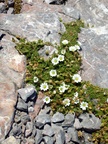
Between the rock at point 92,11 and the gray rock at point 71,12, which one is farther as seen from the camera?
the rock at point 92,11

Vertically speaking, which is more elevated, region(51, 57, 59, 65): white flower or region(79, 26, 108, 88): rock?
region(51, 57, 59, 65): white flower

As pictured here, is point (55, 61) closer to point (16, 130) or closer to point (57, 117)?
point (57, 117)

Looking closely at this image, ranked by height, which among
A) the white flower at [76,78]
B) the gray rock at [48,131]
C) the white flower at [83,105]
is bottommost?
the gray rock at [48,131]

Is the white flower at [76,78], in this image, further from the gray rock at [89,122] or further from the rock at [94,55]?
the gray rock at [89,122]

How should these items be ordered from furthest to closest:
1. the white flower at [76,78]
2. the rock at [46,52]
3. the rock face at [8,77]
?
the rock at [46,52] < the white flower at [76,78] < the rock face at [8,77]

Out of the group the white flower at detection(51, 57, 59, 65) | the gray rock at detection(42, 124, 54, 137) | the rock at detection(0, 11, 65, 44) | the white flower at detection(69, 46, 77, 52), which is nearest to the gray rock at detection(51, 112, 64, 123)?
the gray rock at detection(42, 124, 54, 137)

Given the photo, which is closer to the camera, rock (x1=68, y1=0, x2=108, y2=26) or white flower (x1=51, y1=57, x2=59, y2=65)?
white flower (x1=51, y1=57, x2=59, y2=65)

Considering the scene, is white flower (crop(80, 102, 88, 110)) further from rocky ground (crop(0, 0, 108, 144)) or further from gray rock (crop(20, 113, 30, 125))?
gray rock (crop(20, 113, 30, 125))

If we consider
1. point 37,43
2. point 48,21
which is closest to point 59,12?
point 48,21

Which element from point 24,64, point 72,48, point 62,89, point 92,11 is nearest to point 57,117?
point 62,89

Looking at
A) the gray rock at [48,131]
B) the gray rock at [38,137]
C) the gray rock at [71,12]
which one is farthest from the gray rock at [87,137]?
the gray rock at [71,12]
